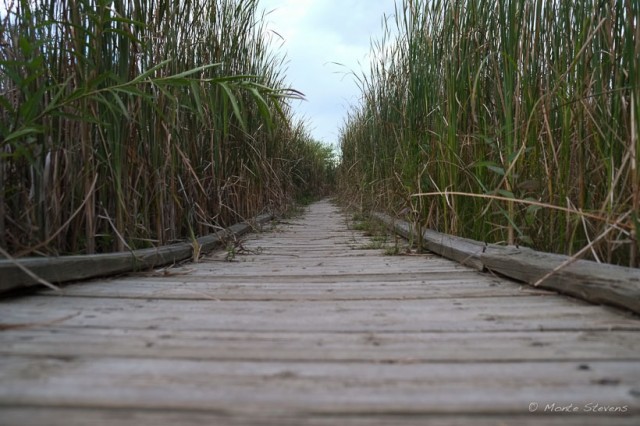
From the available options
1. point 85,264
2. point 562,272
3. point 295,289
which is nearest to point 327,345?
point 295,289

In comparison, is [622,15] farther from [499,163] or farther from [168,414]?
[168,414]

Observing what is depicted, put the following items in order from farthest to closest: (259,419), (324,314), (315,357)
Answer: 1. (324,314)
2. (315,357)
3. (259,419)

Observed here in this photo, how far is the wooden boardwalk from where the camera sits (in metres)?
0.63

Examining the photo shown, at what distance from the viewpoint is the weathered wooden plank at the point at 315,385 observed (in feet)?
2.10

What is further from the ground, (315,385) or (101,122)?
(101,122)

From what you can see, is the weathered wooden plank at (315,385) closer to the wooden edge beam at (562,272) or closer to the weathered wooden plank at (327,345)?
the weathered wooden plank at (327,345)

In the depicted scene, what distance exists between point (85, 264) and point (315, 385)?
1.05 meters

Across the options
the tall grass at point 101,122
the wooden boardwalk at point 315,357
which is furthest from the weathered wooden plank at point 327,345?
the tall grass at point 101,122

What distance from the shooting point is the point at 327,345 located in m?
0.88

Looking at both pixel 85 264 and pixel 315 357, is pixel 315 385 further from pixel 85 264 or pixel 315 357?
pixel 85 264

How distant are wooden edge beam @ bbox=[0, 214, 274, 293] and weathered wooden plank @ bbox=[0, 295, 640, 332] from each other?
6cm

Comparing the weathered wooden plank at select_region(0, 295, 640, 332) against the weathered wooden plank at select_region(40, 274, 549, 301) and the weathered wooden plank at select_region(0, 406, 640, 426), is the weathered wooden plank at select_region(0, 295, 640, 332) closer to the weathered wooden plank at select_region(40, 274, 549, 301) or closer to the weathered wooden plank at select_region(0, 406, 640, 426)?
the weathered wooden plank at select_region(40, 274, 549, 301)

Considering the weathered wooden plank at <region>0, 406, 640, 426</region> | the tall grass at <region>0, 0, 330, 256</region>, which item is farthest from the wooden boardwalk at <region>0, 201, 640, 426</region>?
the tall grass at <region>0, 0, 330, 256</region>

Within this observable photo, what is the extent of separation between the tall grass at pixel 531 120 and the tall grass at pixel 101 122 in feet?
3.00
